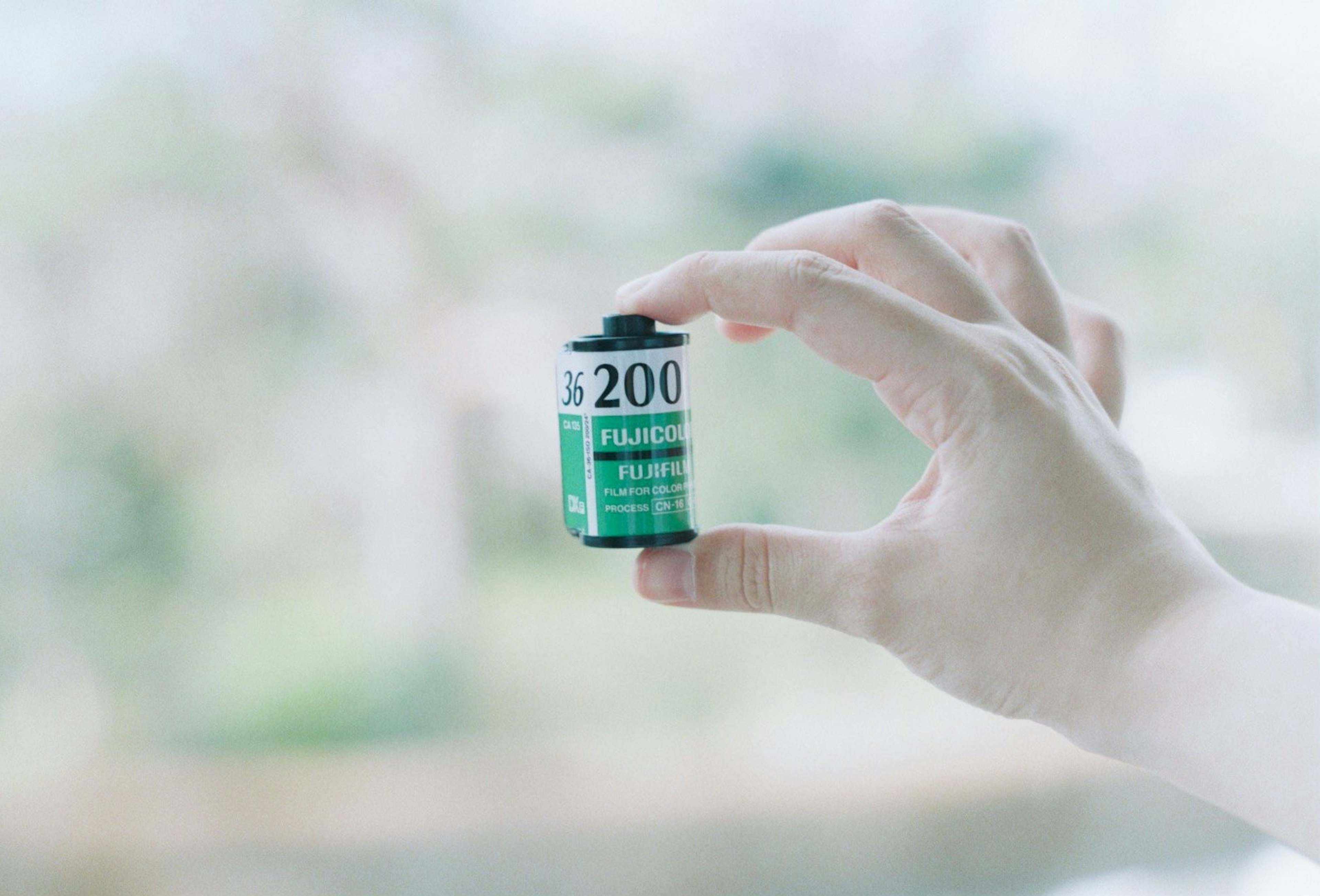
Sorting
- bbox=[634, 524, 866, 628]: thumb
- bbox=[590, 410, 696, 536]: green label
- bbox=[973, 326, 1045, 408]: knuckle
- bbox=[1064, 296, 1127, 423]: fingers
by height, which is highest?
bbox=[1064, 296, 1127, 423]: fingers

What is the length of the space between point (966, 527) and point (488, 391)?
3.37 ft

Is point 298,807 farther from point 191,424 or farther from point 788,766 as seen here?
point 788,766

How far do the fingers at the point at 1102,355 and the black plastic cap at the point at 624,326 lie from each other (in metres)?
0.52

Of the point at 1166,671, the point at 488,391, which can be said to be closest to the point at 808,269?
the point at 1166,671

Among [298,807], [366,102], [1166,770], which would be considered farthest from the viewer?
[298,807]

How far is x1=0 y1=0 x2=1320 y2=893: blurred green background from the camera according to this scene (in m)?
1.62

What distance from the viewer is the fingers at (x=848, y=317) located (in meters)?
0.84

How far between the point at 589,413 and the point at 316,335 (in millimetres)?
906

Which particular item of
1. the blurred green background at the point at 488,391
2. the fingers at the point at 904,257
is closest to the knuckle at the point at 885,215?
the fingers at the point at 904,257

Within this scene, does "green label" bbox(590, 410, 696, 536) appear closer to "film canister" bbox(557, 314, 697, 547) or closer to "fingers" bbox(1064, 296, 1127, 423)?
"film canister" bbox(557, 314, 697, 547)

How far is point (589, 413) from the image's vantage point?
0.91 m

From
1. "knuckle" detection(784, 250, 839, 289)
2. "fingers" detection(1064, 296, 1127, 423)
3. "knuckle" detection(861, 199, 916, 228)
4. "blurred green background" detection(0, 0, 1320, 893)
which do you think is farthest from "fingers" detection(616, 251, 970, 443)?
"blurred green background" detection(0, 0, 1320, 893)

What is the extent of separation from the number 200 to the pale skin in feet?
0.22

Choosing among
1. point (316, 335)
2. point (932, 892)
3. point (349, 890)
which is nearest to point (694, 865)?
point (932, 892)
